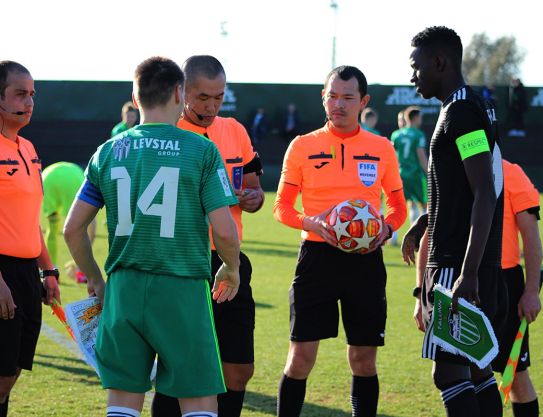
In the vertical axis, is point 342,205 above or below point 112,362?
above

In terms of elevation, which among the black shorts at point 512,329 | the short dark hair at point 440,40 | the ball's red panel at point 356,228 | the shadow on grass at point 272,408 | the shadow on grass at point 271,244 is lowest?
the shadow on grass at point 272,408

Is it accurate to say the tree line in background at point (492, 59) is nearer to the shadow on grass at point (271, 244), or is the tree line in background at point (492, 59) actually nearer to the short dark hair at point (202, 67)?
the shadow on grass at point (271, 244)

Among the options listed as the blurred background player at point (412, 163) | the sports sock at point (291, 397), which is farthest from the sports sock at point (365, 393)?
the blurred background player at point (412, 163)

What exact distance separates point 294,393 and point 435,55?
7.38 feet

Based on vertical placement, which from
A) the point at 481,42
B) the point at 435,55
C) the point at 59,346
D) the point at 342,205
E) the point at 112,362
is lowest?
the point at 59,346

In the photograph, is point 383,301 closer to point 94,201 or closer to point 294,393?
point 294,393

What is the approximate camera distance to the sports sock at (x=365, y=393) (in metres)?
5.90

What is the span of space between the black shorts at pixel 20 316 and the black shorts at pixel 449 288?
7.22ft

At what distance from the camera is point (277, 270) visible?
14406 mm

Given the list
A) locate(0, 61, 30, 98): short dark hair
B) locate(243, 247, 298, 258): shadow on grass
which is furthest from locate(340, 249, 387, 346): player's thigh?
locate(243, 247, 298, 258): shadow on grass

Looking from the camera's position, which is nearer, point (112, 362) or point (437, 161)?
point (112, 362)

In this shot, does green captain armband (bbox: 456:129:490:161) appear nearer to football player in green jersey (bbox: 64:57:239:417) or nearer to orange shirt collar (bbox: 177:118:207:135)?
football player in green jersey (bbox: 64:57:239:417)

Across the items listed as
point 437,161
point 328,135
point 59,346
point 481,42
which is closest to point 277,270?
point 59,346

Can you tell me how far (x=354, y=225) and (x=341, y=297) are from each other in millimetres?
539
